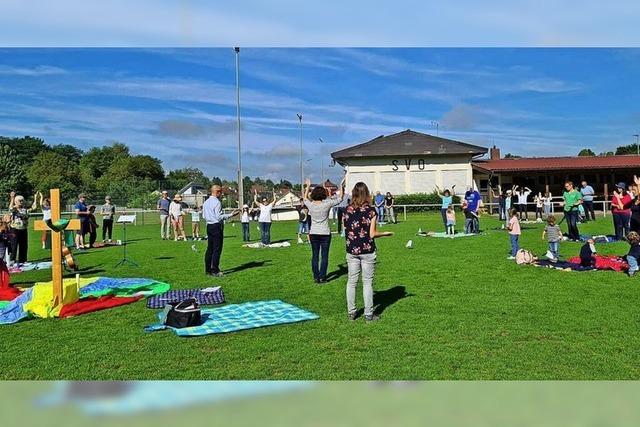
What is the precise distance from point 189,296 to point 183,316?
6.42 ft

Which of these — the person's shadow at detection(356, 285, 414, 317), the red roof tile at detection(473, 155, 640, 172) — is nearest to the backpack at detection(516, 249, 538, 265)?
the person's shadow at detection(356, 285, 414, 317)

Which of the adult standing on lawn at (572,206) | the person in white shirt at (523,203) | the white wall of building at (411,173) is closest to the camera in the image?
the adult standing on lawn at (572,206)

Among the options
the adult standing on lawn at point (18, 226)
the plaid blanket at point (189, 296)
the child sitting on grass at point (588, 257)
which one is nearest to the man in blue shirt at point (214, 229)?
the plaid blanket at point (189, 296)

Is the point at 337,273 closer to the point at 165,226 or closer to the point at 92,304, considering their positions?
the point at 92,304

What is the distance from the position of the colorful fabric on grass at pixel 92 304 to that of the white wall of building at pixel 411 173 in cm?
2871

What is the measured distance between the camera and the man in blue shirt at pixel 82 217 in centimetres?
1470

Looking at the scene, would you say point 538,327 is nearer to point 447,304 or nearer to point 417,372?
point 447,304

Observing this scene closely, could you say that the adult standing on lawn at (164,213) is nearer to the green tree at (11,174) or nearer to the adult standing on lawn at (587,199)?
the green tree at (11,174)

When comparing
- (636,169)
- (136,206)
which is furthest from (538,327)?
(636,169)

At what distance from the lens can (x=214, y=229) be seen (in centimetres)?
961

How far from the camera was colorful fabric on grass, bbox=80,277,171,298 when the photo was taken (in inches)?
314

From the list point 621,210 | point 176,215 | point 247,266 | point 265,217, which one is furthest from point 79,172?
point 621,210

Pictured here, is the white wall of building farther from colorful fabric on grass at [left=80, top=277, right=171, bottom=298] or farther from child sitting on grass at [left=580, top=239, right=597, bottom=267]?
colorful fabric on grass at [left=80, top=277, right=171, bottom=298]

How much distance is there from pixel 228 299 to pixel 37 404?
4774 millimetres
